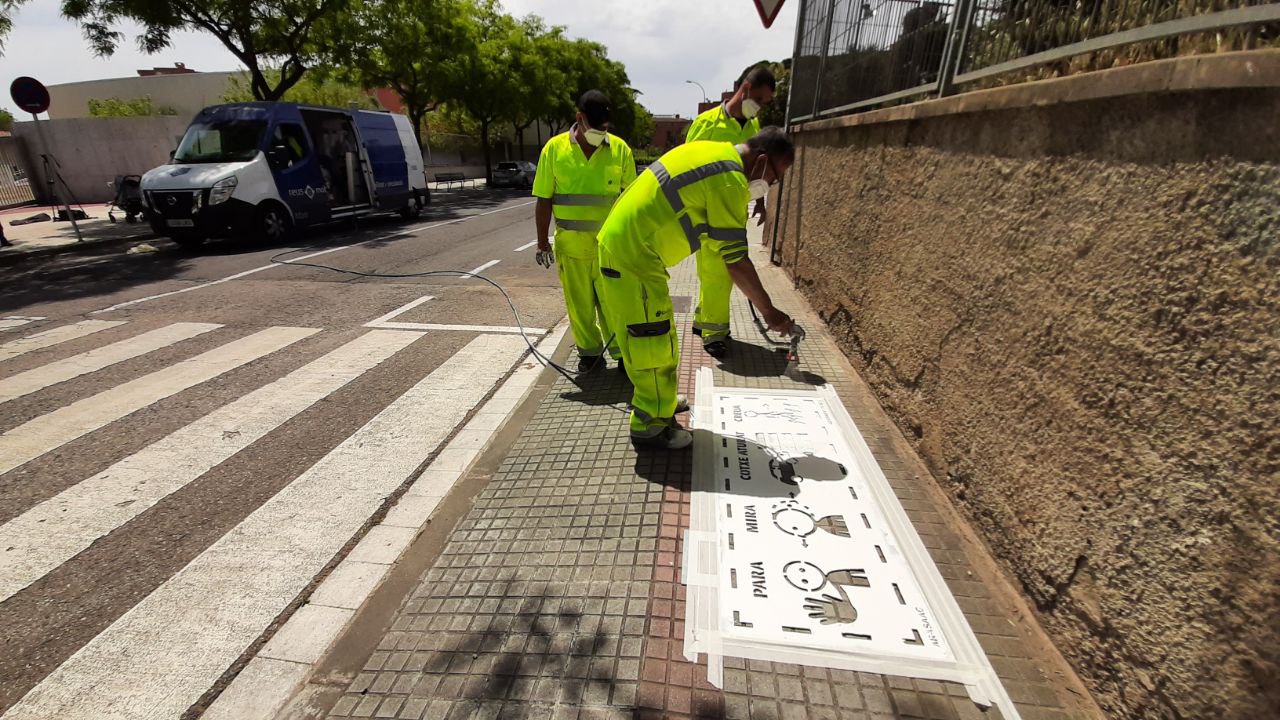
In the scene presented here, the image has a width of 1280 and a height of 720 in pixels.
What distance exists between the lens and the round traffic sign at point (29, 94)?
1049cm

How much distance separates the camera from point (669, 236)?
2746mm

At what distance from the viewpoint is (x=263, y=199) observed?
10406 mm

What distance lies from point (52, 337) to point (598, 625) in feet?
21.9

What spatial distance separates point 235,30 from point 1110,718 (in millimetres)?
19731

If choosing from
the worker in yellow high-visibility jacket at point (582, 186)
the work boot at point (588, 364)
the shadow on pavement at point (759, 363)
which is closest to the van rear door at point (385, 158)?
the worker in yellow high-visibility jacket at point (582, 186)

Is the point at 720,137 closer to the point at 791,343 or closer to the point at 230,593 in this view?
the point at 791,343

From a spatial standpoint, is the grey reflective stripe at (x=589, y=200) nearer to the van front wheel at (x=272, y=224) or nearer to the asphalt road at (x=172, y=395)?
the asphalt road at (x=172, y=395)

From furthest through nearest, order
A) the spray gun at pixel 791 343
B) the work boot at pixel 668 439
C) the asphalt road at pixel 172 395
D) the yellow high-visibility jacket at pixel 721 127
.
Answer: the yellow high-visibility jacket at pixel 721 127 < the work boot at pixel 668 439 < the spray gun at pixel 791 343 < the asphalt road at pixel 172 395

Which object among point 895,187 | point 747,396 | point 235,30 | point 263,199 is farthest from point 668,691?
point 235,30

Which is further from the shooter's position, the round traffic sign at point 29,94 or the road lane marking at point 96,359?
the round traffic sign at point 29,94

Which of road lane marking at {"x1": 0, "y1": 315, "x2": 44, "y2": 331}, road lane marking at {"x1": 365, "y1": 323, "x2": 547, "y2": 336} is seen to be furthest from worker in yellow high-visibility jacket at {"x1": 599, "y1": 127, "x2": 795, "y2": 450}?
road lane marking at {"x1": 0, "y1": 315, "x2": 44, "y2": 331}

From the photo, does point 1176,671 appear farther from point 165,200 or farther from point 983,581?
point 165,200

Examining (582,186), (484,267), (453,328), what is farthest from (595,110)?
(484,267)

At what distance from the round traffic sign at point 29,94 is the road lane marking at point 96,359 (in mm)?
9382
